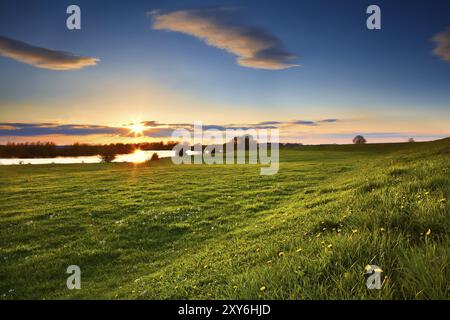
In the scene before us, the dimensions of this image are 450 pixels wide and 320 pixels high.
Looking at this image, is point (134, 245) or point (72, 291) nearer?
point (72, 291)

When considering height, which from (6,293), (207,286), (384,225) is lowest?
(6,293)

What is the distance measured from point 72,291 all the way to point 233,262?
6.30 meters

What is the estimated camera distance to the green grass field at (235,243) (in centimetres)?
522

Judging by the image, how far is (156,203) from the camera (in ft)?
80.6

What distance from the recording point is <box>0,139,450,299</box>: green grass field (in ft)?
17.1

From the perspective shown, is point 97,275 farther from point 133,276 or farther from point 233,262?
point 233,262

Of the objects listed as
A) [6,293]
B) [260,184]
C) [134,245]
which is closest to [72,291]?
[6,293]

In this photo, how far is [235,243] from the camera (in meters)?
11.4

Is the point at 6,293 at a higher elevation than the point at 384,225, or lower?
lower

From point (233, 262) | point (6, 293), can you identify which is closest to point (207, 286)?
point (233, 262)

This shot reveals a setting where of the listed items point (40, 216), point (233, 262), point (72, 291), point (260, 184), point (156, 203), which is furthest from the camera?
point (260, 184)

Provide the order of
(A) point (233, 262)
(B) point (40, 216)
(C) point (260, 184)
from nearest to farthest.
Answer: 1. (A) point (233, 262)
2. (B) point (40, 216)
3. (C) point (260, 184)
